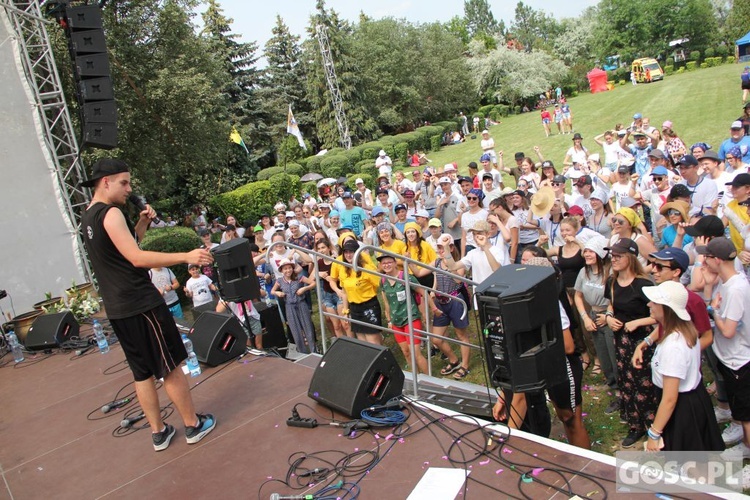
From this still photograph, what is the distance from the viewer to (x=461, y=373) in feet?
21.5

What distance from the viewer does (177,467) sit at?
3.90 meters

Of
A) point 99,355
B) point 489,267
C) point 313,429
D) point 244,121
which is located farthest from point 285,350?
point 244,121

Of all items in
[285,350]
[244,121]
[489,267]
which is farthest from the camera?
[244,121]

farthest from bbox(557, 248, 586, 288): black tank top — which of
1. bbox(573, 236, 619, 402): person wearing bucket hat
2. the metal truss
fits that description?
the metal truss

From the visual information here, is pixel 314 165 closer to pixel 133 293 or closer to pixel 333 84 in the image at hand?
pixel 333 84

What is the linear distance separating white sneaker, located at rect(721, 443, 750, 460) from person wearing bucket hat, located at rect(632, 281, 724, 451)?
0.46 m

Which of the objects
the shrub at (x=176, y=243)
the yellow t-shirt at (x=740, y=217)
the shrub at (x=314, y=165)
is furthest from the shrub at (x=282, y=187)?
the yellow t-shirt at (x=740, y=217)

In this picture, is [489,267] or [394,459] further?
[489,267]

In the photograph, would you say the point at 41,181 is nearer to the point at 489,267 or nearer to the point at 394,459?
the point at 489,267

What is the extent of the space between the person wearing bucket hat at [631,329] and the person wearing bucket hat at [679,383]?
743 mm

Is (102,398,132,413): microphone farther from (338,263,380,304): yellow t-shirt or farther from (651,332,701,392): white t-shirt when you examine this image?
(651,332,701,392): white t-shirt

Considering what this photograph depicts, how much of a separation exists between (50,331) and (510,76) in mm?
49503

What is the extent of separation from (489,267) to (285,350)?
9.69ft

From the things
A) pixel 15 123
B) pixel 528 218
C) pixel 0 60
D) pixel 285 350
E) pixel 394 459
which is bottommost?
pixel 285 350
